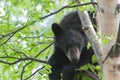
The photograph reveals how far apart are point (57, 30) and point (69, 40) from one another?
0.20 meters

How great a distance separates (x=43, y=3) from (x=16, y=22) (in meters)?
0.64

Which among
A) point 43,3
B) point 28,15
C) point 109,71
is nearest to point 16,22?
point 28,15

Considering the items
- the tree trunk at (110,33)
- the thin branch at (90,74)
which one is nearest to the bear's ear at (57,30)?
the thin branch at (90,74)

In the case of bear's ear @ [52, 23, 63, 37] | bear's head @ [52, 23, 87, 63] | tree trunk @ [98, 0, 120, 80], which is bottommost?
bear's head @ [52, 23, 87, 63]

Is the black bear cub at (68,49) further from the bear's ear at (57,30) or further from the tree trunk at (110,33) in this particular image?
the tree trunk at (110,33)

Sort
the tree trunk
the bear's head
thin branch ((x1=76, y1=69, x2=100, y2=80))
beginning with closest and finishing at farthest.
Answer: the tree trunk
thin branch ((x1=76, y1=69, x2=100, y2=80))
the bear's head

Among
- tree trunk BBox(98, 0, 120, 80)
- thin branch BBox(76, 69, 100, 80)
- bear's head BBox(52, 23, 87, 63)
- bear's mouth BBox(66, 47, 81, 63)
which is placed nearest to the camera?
tree trunk BBox(98, 0, 120, 80)

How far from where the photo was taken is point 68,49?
4.15 m

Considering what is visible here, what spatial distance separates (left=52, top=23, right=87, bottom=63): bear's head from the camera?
4.12 m

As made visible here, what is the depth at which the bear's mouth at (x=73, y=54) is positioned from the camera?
3795mm

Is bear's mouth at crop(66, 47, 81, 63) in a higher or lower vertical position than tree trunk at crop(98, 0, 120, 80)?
lower

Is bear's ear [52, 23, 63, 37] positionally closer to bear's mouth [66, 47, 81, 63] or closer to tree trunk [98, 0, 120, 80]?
bear's mouth [66, 47, 81, 63]

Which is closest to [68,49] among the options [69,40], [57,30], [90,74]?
[69,40]

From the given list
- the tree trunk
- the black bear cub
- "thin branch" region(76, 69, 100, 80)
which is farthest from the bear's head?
the tree trunk
